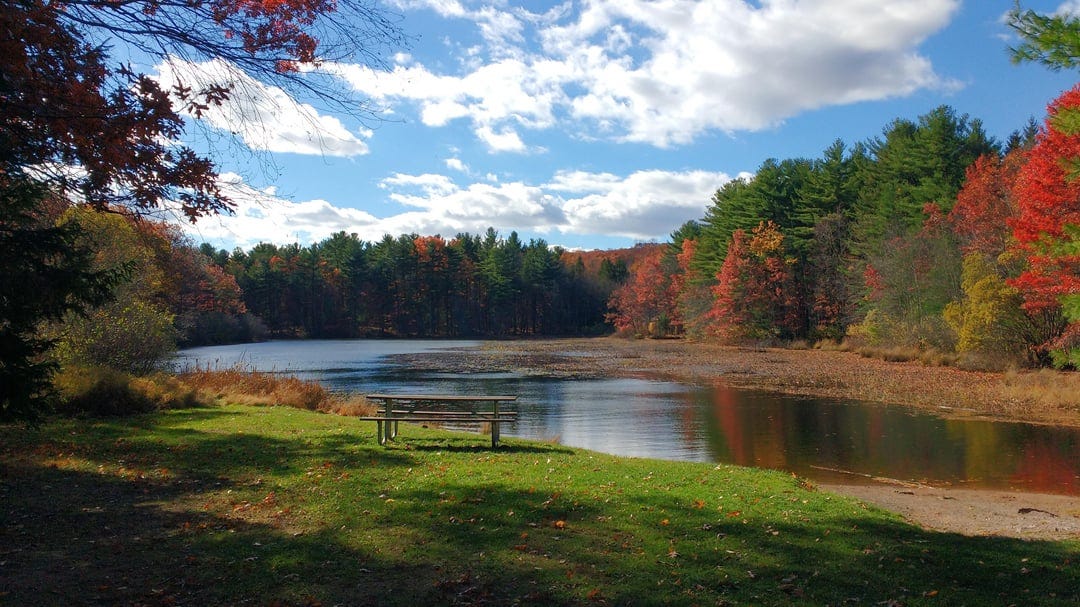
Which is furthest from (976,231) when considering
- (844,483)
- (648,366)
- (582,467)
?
(582,467)

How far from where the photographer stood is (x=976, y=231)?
36312 mm

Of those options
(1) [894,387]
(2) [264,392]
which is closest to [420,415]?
(2) [264,392]

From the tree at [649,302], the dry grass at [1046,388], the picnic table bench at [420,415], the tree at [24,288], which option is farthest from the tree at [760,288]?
the tree at [24,288]

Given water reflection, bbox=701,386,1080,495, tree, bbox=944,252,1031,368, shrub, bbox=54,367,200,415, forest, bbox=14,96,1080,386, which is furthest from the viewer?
tree, bbox=944,252,1031,368

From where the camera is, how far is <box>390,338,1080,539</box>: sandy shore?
35.4 ft

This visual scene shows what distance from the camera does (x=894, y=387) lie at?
29.7 meters

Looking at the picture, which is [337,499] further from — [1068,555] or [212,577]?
[1068,555]

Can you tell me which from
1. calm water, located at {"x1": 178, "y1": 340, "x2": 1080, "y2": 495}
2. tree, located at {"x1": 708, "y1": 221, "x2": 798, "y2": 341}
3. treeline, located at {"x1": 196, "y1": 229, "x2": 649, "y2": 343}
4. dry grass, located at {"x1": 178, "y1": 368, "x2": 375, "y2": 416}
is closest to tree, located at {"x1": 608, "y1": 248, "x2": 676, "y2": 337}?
treeline, located at {"x1": 196, "y1": 229, "x2": 649, "y2": 343}

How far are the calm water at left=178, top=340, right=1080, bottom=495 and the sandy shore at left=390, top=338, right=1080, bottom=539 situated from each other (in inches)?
62.9

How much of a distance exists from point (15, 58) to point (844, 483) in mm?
14311

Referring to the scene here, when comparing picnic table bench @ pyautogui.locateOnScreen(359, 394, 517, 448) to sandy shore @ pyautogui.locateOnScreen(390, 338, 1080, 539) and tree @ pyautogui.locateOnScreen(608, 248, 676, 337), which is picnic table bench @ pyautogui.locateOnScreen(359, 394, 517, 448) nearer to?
sandy shore @ pyautogui.locateOnScreen(390, 338, 1080, 539)

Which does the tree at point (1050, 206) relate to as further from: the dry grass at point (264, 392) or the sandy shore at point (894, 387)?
Result: the dry grass at point (264, 392)

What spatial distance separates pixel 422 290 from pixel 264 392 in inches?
3320

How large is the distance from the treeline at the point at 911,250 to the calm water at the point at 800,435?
343 centimetres
